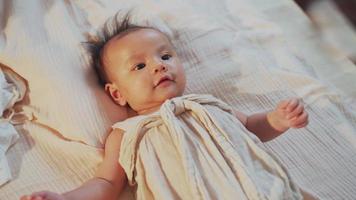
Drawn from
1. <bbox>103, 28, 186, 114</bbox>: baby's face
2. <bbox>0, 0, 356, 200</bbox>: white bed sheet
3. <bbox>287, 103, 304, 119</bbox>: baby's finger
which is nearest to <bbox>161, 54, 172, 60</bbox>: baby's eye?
<bbox>103, 28, 186, 114</bbox>: baby's face

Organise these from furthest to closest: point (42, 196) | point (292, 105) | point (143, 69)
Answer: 1. point (143, 69)
2. point (292, 105)
3. point (42, 196)

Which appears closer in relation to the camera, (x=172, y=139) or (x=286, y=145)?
(x=172, y=139)

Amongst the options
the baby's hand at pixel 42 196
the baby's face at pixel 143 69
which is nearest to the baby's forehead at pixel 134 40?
the baby's face at pixel 143 69

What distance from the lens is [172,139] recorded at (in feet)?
2.95

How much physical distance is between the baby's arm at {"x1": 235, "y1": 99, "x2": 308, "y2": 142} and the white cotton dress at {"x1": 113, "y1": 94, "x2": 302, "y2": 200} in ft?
0.21

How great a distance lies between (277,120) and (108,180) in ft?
1.23

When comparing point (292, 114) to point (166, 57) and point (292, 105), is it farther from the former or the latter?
point (166, 57)

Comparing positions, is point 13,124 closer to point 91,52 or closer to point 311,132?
point 91,52

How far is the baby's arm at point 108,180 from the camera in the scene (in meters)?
0.87

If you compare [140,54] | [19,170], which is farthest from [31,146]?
[140,54]

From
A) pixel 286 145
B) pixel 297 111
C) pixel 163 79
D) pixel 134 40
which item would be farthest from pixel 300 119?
pixel 134 40

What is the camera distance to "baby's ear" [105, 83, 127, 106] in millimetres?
1062

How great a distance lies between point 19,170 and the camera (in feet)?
3.25

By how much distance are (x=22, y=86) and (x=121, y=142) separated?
321 mm
